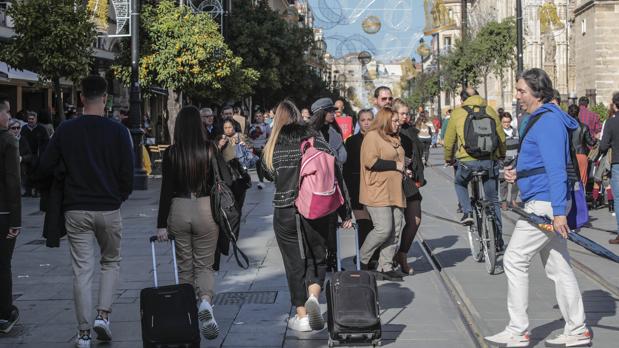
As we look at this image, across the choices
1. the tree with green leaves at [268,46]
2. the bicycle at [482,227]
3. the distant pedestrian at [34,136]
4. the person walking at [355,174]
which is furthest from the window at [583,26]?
the person walking at [355,174]

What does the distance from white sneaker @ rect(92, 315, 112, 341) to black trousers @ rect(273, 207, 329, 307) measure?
4.49 feet

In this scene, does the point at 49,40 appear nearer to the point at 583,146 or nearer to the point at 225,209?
the point at 583,146

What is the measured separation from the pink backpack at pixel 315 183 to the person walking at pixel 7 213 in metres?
2.13

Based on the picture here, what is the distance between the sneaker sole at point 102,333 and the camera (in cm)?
693

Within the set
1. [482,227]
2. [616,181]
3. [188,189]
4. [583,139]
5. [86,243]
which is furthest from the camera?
[583,139]

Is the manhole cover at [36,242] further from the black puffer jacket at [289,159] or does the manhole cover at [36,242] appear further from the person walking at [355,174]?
the black puffer jacket at [289,159]

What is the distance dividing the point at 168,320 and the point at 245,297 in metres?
2.45

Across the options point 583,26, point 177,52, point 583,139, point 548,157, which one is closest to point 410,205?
point 548,157

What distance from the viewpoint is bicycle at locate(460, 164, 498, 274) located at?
390 inches

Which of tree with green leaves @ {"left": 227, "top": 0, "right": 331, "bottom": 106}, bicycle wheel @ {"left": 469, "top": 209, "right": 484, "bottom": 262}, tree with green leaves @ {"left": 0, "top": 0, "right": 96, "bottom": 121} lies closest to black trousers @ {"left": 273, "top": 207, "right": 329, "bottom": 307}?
bicycle wheel @ {"left": 469, "top": 209, "right": 484, "bottom": 262}

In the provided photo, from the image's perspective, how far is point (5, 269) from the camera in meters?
7.46

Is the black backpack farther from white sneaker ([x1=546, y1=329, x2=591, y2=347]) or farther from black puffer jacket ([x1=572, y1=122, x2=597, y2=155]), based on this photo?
white sneaker ([x1=546, y1=329, x2=591, y2=347])

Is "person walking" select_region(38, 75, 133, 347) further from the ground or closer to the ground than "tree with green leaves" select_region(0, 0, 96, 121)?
closer to the ground

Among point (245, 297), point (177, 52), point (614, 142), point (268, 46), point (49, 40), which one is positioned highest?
point (268, 46)
